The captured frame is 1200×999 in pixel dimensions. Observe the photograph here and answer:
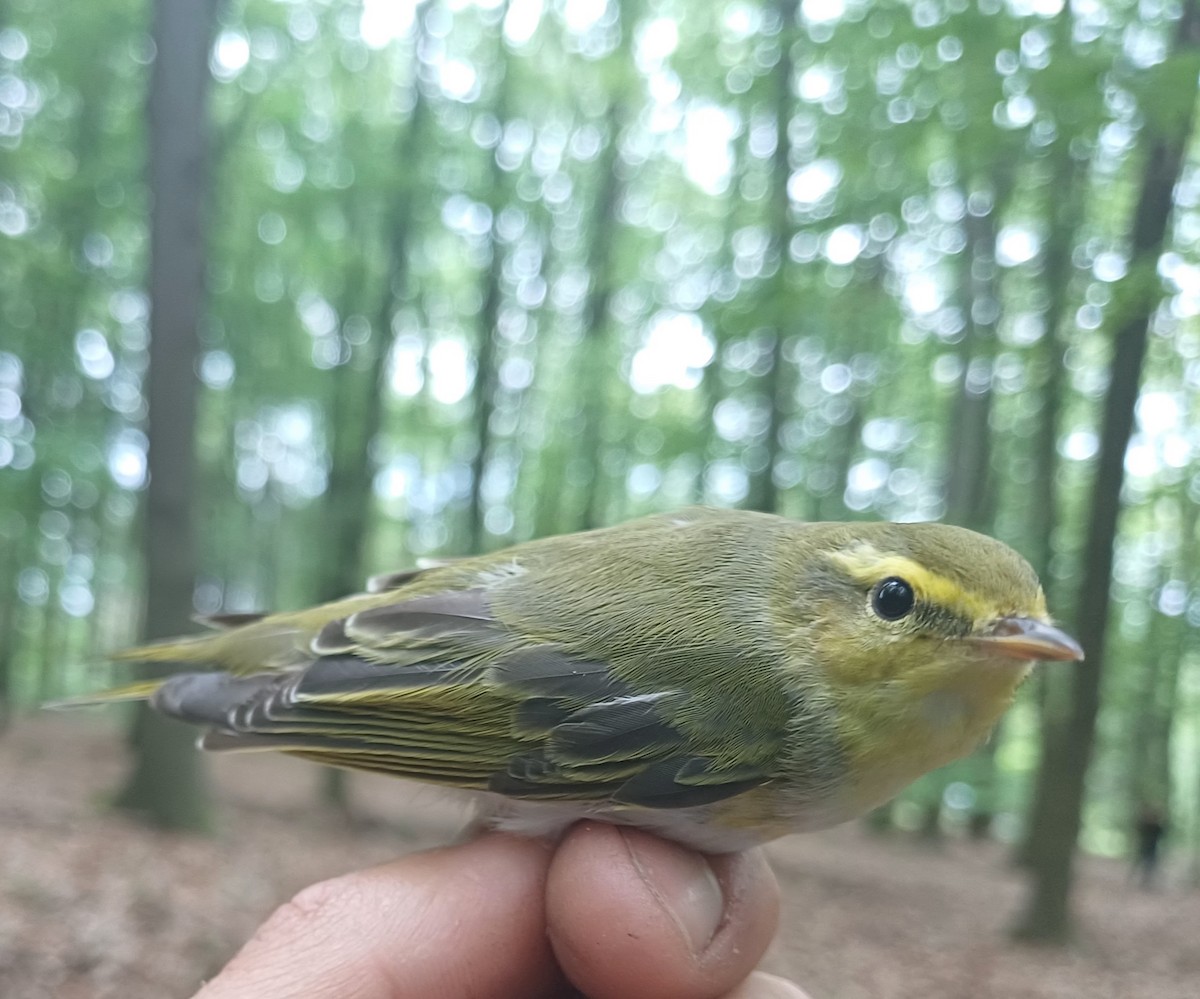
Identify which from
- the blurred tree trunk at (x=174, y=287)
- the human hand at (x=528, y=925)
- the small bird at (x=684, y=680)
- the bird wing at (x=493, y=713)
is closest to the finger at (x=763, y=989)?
the human hand at (x=528, y=925)

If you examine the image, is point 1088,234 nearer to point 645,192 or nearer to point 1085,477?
point 1085,477

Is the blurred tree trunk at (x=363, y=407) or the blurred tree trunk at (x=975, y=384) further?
the blurred tree trunk at (x=363, y=407)

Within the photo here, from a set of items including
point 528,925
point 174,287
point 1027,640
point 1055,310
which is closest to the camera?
point 1027,640

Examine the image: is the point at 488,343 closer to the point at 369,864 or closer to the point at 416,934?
the point at 369,864

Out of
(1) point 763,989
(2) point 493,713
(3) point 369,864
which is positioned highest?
(2) point 493,713

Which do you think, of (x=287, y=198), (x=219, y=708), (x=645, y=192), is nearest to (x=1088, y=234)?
(x=219, y=708)

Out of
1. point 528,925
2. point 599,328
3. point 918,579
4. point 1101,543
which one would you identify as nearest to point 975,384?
point 1101,543

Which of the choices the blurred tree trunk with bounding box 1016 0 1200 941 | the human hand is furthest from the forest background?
the human hand

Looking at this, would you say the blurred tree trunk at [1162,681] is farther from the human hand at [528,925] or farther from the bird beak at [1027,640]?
the human hand at [528,925]
